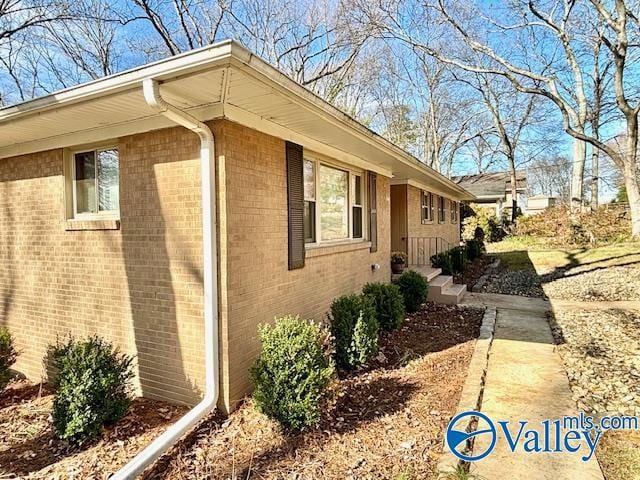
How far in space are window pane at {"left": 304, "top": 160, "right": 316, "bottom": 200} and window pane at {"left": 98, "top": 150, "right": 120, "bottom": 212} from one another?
2.46m

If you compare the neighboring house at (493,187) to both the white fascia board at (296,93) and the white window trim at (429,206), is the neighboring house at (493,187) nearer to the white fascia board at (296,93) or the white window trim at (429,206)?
the white window trim at (429,206)

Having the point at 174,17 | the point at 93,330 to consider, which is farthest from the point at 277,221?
the point at 174,17

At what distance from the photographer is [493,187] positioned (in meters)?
31.1

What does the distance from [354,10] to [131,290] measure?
1450cm

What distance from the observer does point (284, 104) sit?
3.76 meters

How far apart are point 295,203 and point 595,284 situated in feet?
31.5

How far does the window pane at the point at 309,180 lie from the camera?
5645mm

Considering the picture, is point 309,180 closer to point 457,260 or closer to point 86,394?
point 86,394

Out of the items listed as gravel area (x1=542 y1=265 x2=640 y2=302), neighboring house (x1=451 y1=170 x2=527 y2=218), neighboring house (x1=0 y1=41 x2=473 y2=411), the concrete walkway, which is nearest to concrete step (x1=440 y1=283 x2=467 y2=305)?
the concrete walkway

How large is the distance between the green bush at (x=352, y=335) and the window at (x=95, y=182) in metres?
3.07

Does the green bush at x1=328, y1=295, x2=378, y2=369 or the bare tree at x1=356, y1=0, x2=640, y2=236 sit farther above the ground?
Answer: the bare tree at x1=356, y1=0, x2=640, y2=236

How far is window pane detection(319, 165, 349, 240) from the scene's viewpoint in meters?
6.13

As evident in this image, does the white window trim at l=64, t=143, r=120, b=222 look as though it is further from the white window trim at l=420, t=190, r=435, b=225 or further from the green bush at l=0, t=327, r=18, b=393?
the white window trim at l=420, t=190, r=435, b=225

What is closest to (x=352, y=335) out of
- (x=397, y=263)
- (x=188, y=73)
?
(x=188, y=73)
